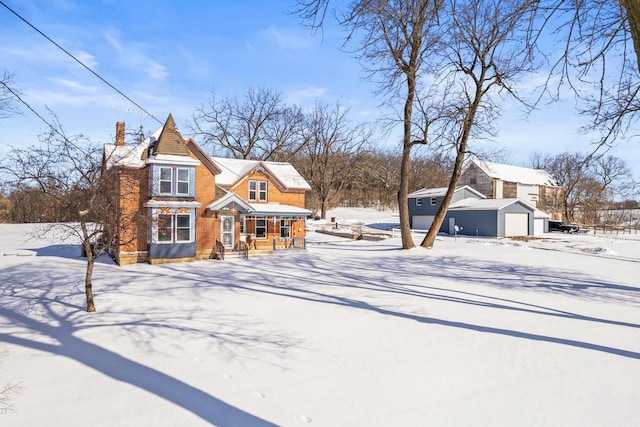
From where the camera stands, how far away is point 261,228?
Answer: 80.1ft

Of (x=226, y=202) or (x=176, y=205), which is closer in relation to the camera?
(x=176, y=205)

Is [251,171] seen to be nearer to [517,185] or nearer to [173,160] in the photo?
[173,160]

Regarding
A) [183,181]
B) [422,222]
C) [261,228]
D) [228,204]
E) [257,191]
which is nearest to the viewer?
[183,181]

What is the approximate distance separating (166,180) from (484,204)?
104 feet

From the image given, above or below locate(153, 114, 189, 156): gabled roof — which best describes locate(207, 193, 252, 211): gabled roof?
below

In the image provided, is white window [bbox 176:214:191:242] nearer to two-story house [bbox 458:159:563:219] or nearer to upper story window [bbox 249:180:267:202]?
upper story window [bbox 249:180:267:202]

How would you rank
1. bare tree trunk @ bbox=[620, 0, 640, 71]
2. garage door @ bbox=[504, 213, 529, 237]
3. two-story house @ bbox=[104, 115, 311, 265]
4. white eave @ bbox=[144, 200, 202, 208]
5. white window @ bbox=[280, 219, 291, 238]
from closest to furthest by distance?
bare tree trunk @ bbox=[620, 0, 640, 71], white eave @ bbox=[144, 200, 202, 208], two-story house @ bbox=[104, 115, 311, 265], white window @ bbox=[280, 219, 291, 238], garage door @ bbox=[504, 213, 529, 237]

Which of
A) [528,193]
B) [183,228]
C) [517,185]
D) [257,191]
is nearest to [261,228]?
[257,191]

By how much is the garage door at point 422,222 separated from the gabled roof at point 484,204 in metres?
3.17

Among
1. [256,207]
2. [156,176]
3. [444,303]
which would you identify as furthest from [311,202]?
[444,303]

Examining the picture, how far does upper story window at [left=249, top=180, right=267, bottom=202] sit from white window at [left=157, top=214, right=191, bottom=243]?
626cm

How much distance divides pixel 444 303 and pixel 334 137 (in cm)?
4449

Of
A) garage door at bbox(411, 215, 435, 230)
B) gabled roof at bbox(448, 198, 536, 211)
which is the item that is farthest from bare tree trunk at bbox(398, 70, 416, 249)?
garage door at bbox(411, 215, 435, 230)

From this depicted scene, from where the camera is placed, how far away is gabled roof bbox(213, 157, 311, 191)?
24578mm
